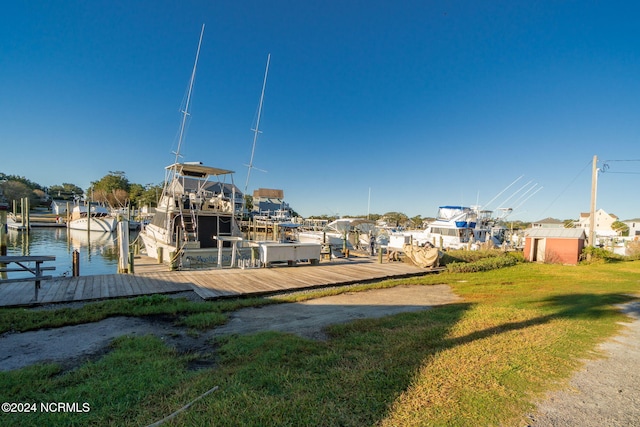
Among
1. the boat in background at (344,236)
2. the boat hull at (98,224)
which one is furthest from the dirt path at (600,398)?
the boat hull at (98,224)

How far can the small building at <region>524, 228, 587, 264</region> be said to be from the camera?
18859 millimetres

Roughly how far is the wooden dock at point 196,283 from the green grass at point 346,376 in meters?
3.77

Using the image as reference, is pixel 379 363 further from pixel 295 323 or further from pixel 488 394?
pixel 295 323

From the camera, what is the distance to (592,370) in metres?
3.94

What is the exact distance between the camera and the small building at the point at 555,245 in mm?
18859

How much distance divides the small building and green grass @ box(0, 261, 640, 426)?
16.3 metres

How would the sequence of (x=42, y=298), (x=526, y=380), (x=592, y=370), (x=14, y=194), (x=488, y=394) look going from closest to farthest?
(x=488, y=394) → (x=526, y=380) → (x=592, y=370) → (x=42, y=298) → (x=14, y=194)

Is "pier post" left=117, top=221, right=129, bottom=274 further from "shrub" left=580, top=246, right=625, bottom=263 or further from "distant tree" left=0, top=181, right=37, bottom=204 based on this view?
"distant tree" left=0, top=181, right=37, bottom=204

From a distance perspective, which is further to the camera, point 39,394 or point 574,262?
point 574,262

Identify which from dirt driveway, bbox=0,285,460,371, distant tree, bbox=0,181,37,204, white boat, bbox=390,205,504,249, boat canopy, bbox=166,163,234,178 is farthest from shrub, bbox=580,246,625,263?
distant tree, bbox=0,181,37,204

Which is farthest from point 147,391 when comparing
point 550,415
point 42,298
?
point 42,298

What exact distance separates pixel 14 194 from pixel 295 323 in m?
90.6

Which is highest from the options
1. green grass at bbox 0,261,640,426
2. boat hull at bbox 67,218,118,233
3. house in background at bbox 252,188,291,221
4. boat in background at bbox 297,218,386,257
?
house in background at bbox 252,188,291,221

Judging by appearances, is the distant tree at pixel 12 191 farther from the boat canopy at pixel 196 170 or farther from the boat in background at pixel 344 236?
the boat canopy at pixel 196 170
